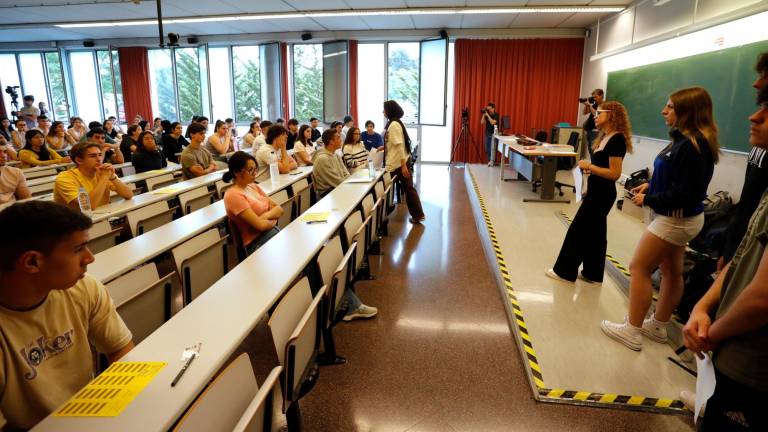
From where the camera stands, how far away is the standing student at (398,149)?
5.01 m

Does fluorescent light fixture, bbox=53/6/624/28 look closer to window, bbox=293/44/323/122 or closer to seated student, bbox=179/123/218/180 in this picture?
window, bbox=293/44/323/122

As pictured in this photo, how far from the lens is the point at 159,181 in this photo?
4.77 metres

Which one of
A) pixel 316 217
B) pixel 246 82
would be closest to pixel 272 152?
pixel 316 217

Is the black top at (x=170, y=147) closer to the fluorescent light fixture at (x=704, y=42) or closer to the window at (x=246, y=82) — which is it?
the window at (x=246, y=82)

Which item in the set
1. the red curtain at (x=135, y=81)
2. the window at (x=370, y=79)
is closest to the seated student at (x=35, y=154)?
the red curtain at (x=135, y=81)

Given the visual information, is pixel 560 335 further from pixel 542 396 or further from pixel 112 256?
pixel 112 256

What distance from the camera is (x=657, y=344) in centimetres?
257

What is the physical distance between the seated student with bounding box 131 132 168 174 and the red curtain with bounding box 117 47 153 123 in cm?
728

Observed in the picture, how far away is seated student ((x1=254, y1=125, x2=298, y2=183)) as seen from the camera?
16.2ft

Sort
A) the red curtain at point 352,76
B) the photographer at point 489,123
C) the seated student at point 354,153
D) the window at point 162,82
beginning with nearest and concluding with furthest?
the seated student at point 354,153 → the photographer at point 489,123 → the red curtain at point 352,76 → the window at point 162,82

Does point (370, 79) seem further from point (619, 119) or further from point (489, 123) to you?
point (619, 119)

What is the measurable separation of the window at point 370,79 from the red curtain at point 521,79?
1913 millimetres

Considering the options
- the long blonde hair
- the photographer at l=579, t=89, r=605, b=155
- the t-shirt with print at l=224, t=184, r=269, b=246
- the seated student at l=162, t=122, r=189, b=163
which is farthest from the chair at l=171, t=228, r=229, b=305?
the photographer at l=579, t=89, r=605, b=155

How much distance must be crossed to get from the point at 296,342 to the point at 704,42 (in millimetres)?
6413
